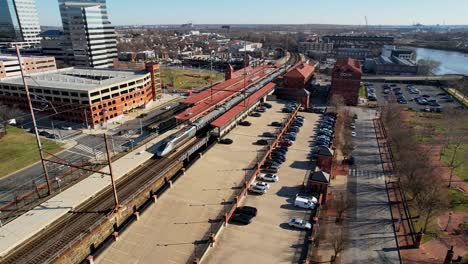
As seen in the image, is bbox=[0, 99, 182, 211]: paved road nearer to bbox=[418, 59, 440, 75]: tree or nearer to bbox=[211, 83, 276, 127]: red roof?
bbox=[211, 83, 276, 127]: red roof

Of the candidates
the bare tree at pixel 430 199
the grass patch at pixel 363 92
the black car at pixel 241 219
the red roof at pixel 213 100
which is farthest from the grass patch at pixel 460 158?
the red roof at pixel 213 100

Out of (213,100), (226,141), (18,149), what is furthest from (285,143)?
(18,149)

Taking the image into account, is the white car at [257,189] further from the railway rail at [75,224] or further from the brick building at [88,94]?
the brick building at [88,94]

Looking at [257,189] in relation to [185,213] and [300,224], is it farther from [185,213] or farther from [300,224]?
[185,213]

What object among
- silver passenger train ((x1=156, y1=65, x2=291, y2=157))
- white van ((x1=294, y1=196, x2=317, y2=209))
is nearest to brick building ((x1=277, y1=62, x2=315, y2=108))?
silver passenger train ((x1=156, y1=65, x2=291, y2=157))

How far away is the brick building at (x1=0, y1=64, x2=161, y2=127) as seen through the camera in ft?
197

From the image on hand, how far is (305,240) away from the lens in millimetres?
27812

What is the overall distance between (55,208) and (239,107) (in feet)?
123

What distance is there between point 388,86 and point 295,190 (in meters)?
80.6

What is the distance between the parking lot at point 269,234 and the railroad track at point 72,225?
1179cm

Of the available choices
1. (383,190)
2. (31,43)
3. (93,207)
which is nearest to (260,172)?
(383,190)

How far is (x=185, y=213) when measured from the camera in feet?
97.3

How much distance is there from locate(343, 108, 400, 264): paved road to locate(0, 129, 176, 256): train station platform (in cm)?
2677

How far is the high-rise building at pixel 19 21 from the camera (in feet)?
504
